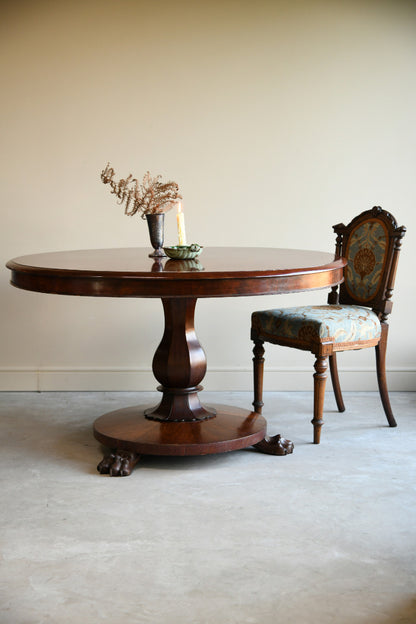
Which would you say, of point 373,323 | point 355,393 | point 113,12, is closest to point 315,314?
point 373,323

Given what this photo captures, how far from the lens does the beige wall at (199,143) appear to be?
13.2 ft

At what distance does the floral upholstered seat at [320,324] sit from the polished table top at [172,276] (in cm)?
26

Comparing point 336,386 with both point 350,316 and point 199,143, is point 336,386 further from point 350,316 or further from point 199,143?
point 199,143

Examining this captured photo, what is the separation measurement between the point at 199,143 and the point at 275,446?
1.87 m

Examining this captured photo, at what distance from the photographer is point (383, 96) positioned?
4098 millimetres

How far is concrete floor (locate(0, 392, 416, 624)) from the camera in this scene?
5.89ft

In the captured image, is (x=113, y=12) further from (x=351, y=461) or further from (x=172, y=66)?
(x=351, y=461)

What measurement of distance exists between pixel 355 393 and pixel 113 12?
2505mm

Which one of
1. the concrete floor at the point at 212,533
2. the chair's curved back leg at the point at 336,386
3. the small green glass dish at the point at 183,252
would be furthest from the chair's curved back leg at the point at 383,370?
the small green glass dish at the point at 183,252

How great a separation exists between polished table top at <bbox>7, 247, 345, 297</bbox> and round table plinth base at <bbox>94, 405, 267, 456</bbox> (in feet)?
2.09

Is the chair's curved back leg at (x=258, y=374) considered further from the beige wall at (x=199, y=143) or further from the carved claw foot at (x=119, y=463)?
the carved claw foot at (x=119, y=463)

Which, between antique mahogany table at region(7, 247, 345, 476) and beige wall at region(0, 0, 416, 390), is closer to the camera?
antique mahogany table at region(7, 247, 345, 476)

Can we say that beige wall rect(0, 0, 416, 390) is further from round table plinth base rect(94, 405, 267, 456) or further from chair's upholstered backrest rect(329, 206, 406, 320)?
round table plinth base rect(94, 405, 267, 456)

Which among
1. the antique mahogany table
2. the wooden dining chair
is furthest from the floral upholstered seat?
the antique mahogany table
